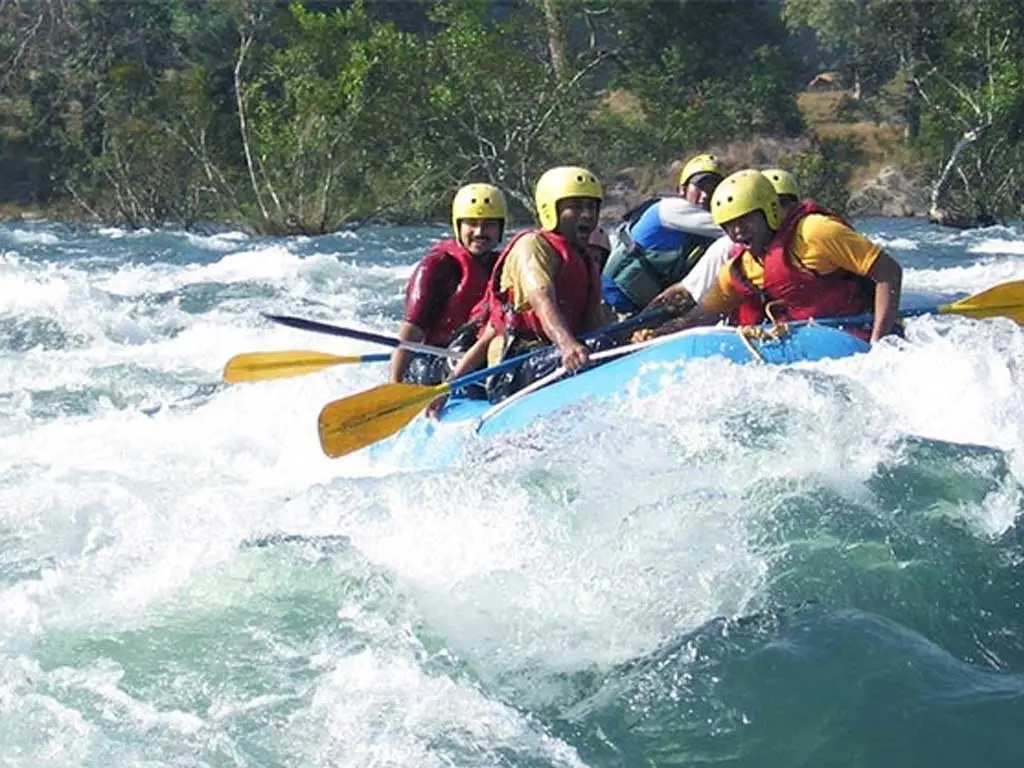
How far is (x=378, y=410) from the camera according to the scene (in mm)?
6145

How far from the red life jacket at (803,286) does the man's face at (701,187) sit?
4.42 feet

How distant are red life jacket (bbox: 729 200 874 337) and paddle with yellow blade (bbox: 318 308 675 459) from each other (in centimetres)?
70

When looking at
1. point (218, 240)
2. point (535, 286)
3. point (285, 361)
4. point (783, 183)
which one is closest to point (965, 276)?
point (783, 183)

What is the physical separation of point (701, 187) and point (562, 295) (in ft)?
4.63

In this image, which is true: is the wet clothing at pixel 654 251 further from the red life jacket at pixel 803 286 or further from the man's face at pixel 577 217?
the red life jacket at pixel 803 286

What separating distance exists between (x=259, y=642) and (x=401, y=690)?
2.16 ft

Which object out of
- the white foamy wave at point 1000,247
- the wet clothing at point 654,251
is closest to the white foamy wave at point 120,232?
the white foamy wave at point 1000,247

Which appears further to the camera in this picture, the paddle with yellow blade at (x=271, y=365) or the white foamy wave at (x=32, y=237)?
the white foamy wave at (x=32, y=237)

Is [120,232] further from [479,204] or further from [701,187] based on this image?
[479,204]

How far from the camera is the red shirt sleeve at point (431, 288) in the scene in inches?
270

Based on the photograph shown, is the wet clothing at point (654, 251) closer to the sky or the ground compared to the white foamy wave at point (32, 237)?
closer to the sky

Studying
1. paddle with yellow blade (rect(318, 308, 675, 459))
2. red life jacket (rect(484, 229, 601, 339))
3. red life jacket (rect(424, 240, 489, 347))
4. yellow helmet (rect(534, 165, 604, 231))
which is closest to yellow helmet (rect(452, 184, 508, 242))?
red life jacket (rect(424, 240, 489, 347))

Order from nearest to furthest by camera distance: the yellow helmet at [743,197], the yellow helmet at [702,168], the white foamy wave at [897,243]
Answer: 1. the yellow helmet at [743,197]
2. the yellow helmet at [702,168]
3. the white foamy wave at [897,243]

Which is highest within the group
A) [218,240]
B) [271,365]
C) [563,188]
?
[563,188]
